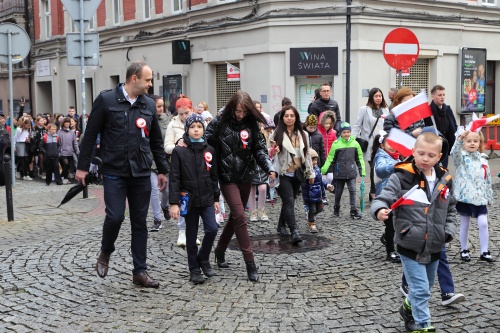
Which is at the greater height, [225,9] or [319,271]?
[225,9]

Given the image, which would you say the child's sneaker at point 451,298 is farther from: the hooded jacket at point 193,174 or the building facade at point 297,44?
the building facade at point 297,44

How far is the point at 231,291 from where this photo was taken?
6.34 meters

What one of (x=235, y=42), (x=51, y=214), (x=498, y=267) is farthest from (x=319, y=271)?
(x=235, y=42)

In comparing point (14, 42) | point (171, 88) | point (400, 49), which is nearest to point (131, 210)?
point (400, 49)

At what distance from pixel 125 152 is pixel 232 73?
14.3m

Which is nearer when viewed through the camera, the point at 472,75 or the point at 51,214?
the point at 51,214

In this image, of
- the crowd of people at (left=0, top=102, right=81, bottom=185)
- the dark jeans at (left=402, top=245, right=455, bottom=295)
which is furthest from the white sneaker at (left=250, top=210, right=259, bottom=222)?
the crowd of people at (left=0, top=102, right=81, bottom=185)

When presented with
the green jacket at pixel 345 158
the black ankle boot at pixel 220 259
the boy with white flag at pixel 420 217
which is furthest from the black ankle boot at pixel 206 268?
the green jacket at pixel 345 158

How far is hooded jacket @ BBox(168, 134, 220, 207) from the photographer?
6598 mm

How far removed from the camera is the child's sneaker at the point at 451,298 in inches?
224

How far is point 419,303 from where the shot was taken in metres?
4.99

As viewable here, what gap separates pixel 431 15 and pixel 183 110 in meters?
13.8

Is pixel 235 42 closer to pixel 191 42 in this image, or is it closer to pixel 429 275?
pixel 191 42

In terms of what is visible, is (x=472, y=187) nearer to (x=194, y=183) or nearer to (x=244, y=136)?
(x=244, y=136)
